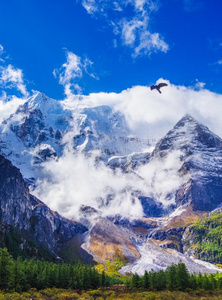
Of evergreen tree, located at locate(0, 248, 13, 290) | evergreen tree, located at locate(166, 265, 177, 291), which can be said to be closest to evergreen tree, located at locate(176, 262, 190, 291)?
evergreen tree, located at locate(166, 265, 177, 291)

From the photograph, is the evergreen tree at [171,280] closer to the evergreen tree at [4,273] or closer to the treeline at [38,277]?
the treeline at [38,277]

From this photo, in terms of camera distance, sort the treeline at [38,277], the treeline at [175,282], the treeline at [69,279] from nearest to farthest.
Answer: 1. the treeline at [38,277]
2. the treeline at [69,279]
3. the treeline at [175,282]

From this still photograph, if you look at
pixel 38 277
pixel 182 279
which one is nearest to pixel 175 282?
pixel 182 279

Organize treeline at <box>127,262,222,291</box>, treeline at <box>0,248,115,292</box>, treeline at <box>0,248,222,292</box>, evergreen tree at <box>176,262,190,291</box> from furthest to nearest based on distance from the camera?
treeline at <box>127,262,222,291</box>, evergreen tree at <box>176,262,190,291</box>, treeline at <box>0,248,222,292</box>, treeline at <box>0,248,115,292</box>

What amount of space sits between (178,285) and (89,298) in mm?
42059

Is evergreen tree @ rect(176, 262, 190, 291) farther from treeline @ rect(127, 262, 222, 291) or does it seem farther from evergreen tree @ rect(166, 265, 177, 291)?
evergreen tree @ rect(166, 265, 177, 291)

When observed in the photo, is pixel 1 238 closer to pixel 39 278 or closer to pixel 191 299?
pixel 39 278

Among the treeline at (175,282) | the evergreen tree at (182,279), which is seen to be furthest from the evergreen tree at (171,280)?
the evergreen tree at (182,279)

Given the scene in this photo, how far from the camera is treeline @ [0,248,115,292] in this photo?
8769 centimetres

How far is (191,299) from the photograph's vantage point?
274 feet

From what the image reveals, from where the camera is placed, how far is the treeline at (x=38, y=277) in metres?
87.7

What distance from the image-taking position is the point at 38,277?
10294cm

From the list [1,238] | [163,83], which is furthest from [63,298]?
[1,238]

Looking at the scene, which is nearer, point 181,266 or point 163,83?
point 163,83
